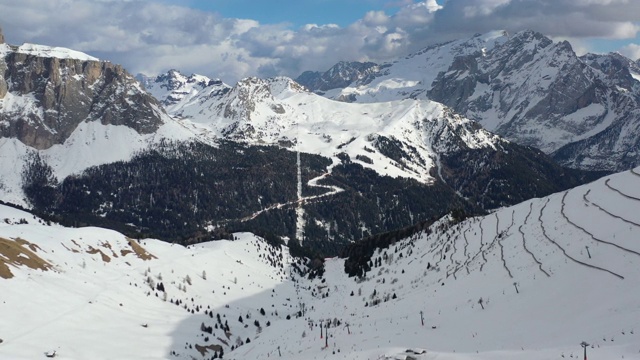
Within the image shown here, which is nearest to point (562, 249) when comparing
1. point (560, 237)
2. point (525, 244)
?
point (560, 237)

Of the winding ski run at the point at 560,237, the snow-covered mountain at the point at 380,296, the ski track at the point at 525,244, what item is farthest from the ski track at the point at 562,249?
the ski track at the point at 525,244

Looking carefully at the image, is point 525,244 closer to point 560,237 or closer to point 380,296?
point 560,237

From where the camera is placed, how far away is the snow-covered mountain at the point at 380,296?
193 ft

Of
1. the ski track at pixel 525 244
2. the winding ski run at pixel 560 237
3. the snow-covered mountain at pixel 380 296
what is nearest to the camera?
the snow-covered mountain at pixel 380 296

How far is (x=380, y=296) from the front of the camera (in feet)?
408

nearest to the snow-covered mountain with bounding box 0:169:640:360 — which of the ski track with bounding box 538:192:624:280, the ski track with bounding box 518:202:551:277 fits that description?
the ski track with bounding box 538:192:624:280

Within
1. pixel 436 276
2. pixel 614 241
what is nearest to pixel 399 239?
pixel 436 276

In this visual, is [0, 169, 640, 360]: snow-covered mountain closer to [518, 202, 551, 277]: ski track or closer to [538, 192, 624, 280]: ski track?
[538, 192, 624, 280]: ski track

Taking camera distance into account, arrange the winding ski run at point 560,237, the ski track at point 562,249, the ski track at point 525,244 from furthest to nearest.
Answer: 1. the ski track at point 525,244
2. the winding ski run at point 560,237
3. the ski track at point 562,249

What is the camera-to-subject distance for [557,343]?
50.8m

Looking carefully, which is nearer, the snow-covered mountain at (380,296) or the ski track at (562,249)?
the snow-covered mountain at (380,296)

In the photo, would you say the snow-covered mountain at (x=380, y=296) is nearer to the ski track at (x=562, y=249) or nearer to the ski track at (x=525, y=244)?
the ski track at (x=562, y=249)

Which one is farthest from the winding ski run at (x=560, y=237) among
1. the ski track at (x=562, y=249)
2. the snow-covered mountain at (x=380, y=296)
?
the snow-covered mountain at (x=380, y=296)

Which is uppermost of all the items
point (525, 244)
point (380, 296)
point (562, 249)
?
point (525, 244)
